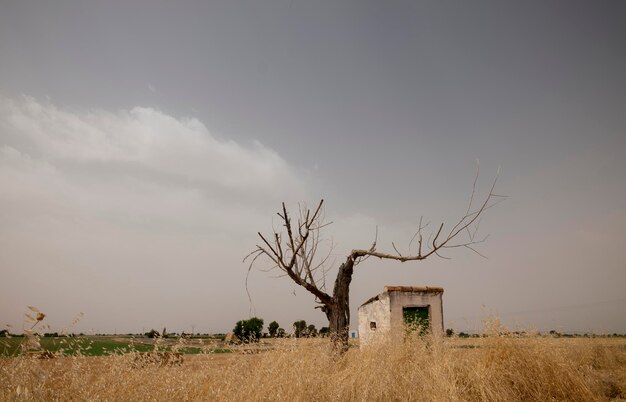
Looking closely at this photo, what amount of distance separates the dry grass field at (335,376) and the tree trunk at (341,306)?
1.40 meters

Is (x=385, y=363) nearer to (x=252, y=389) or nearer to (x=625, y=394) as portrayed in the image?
(x=252, y=389)

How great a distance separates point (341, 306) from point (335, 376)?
307 centimetres

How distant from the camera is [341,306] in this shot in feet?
26.7

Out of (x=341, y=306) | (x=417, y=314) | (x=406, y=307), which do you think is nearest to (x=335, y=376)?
(x=341, y=306)

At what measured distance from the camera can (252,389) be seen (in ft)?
13.6

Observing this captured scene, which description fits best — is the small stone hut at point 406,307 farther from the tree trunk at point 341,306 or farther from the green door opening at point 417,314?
the tree trunk at point 341,306

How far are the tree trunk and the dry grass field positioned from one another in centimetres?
140

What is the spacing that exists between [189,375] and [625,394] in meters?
7.90

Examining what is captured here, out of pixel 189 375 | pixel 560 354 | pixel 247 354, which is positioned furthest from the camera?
pixel 247 354

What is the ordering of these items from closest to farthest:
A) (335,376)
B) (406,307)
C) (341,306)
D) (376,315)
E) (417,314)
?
(335,376) → (341,306) → (406,307) → (417,314) → (376,315)

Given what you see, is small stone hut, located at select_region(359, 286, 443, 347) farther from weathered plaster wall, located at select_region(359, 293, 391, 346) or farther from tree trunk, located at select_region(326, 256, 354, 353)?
tree trunk, located at select_region(326, 256, 354, 353)

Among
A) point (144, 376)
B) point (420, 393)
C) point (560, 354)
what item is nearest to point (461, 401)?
point (420, 393)

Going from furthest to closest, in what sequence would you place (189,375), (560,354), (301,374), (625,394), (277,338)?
(277,338) < (625,394) < (560,354) < (189,375) < (301,374)

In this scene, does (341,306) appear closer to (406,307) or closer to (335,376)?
(335,376)
